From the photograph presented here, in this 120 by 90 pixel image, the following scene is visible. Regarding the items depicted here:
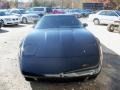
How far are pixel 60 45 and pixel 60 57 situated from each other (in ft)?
1.30

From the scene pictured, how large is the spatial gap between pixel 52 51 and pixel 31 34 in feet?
3.91

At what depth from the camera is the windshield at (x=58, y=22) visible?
815 centimetres

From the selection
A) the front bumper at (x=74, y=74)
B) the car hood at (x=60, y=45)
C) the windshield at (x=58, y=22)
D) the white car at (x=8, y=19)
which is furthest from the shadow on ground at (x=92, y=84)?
the white car at (x=8, y=19)

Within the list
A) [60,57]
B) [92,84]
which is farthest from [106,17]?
[60,57]

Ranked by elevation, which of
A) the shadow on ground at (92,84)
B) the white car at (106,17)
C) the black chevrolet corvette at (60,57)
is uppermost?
the black chevrolet corvette at (60,57)

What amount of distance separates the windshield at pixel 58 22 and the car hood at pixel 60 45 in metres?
1.44

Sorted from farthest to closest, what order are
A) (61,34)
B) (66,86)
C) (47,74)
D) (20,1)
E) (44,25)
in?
(20,1) < (44,25) < (61,34) < (66,86) < (47,74)

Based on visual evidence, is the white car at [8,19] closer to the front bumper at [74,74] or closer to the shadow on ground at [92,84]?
the shadow on ground at [92,84]

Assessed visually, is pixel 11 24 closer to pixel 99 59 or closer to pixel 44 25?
pixel 44 25

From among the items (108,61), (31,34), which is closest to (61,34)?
(31,34)

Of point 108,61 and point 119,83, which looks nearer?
point 119,83

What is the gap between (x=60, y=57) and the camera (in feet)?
18.9

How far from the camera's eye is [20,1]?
237 ft

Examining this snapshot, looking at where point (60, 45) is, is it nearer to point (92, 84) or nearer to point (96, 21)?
point (92, 84)
